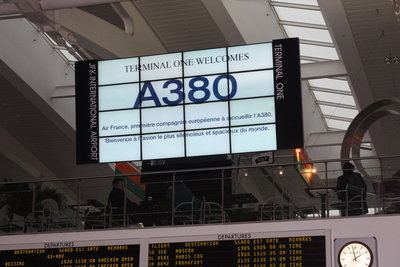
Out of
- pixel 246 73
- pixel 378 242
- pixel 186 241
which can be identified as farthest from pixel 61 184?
pixel 378 242

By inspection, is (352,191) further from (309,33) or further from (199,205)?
(309,33)

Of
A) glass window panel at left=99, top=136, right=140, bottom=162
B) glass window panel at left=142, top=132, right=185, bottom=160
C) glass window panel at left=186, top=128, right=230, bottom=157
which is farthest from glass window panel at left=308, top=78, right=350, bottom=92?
glass window panel at left=99, top=136, right=140, bottom=162

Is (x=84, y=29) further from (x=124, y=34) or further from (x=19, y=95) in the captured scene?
(x=19, y=95)

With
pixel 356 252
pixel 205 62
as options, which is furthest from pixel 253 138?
pixel 356 252

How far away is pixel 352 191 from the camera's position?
15359 mm

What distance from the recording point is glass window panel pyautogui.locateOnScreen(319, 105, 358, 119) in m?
28.2

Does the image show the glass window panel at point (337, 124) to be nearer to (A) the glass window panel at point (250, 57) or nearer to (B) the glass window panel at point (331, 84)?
(B) the glass window panel at point (331, 84)

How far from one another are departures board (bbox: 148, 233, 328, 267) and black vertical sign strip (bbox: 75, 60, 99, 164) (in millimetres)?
3901

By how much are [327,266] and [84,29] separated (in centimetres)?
968

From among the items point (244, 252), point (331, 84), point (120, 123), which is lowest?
point (244, 252)

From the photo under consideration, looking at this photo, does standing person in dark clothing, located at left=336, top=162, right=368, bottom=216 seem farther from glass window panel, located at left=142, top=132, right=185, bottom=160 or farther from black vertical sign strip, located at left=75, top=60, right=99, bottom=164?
black vertical sign strip, located at left=75, top=60, right=99, bottom=164

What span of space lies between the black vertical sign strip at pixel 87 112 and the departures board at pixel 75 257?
3.12m

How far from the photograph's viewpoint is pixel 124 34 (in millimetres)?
21734

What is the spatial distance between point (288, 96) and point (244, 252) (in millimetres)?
4109
